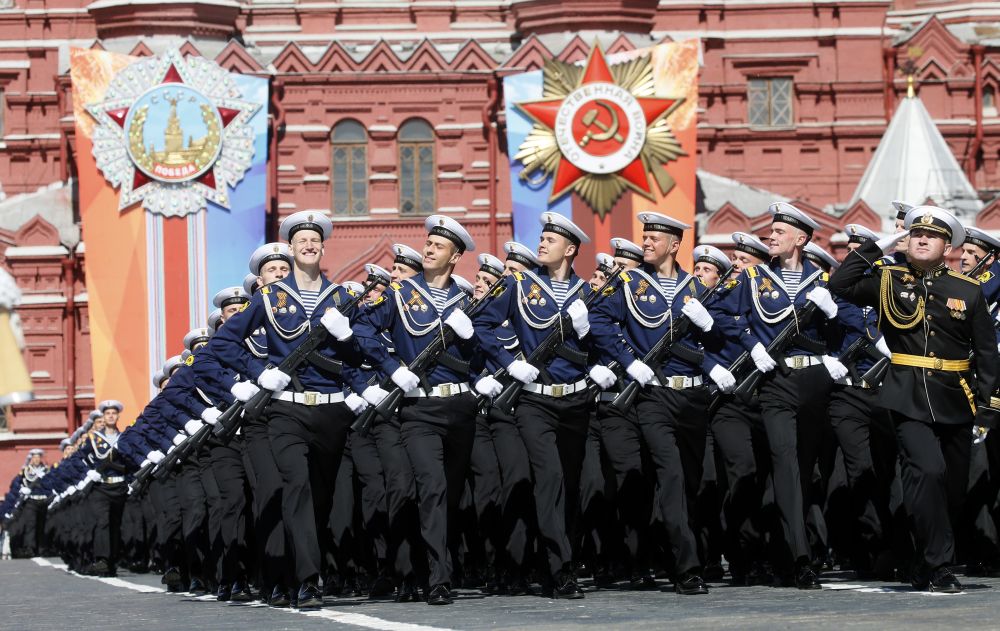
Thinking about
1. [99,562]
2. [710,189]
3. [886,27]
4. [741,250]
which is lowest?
[99,562]

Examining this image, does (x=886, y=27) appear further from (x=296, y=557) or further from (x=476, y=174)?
(x=296, y=557)

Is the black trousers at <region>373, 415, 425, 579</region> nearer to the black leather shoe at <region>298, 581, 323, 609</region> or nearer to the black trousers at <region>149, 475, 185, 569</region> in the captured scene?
the black leather shoe at <region>298, 581, 323, 609</region>

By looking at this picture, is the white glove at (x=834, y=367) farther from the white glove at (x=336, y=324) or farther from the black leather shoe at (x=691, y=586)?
the white glove at (x=336, y=324)

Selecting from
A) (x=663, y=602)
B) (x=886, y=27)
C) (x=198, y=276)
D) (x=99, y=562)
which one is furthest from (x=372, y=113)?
(x=663, y=602)

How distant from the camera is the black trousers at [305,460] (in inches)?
483

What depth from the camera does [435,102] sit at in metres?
35.9

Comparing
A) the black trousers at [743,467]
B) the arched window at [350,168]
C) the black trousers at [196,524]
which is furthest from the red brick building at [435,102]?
the black trousers at [743,467]

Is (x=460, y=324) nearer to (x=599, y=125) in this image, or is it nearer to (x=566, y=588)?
(x=566, y=588)

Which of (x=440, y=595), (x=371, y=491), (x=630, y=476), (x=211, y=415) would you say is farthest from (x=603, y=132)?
(x=440, y=595)

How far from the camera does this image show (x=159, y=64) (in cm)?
3406

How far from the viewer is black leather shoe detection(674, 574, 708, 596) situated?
39.9 feet

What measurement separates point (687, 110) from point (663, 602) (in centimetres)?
2262

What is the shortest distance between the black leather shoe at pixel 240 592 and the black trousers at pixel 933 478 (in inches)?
172

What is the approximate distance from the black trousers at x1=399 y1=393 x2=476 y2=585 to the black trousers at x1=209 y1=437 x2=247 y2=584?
2011 mm
